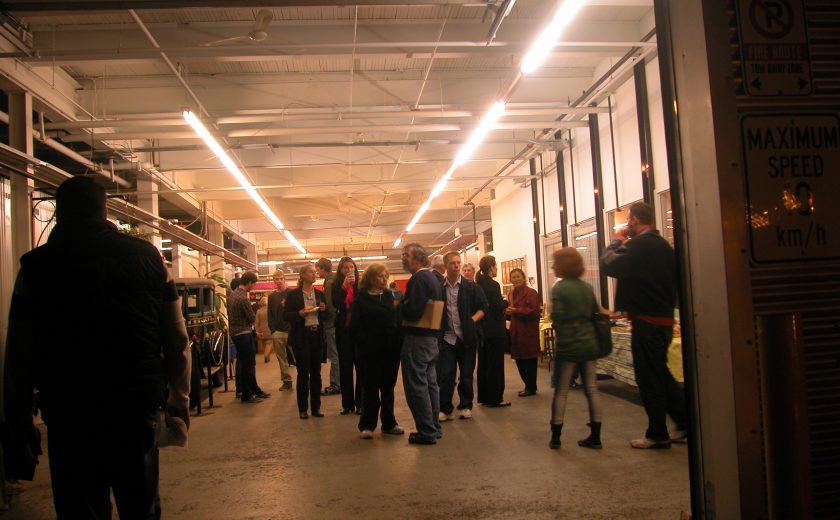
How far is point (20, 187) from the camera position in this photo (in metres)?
5.57

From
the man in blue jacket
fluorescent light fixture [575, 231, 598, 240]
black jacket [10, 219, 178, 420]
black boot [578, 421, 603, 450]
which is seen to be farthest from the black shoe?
fluorescent light fixture [575, 231, 598, 240]

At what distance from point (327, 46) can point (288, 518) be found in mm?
5028

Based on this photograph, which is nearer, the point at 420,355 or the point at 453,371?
the point at 420,355

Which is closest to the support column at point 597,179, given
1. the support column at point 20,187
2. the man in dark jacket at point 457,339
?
→ the man in dark jacket at point 457,339

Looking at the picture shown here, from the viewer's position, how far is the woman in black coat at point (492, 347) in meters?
5.86

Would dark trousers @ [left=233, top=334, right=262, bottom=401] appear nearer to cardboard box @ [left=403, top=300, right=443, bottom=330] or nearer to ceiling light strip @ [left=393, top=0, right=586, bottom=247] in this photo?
cardboard box @ [left=403, top=300, right=443, bottom=330]

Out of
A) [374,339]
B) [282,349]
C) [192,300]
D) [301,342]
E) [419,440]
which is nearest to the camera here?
[419,440]

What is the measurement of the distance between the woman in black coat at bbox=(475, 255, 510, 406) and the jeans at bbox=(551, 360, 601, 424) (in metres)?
1.75

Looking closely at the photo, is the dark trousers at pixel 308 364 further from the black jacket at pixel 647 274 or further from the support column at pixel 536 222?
the support column at pixel 536 222

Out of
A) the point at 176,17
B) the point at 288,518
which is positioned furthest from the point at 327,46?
the point at 288,518

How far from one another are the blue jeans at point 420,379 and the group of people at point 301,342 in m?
0.01

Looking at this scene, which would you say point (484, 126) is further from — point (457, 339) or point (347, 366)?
point (347, 366)

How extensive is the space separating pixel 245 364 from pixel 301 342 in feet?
5.89

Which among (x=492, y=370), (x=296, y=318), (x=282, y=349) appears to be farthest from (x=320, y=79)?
(x=492, y=370)
